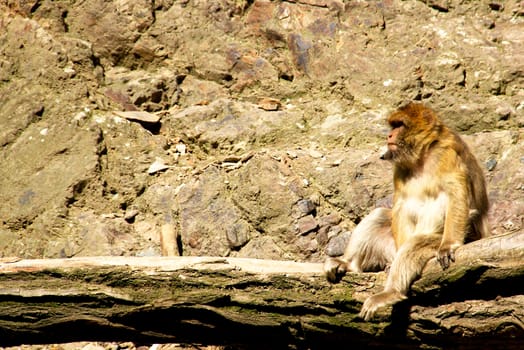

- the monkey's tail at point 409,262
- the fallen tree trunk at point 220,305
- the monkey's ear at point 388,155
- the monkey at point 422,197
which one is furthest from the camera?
the monkey's ear at point 388,155

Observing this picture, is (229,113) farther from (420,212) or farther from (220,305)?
(220,305)

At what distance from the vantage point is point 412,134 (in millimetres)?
7355

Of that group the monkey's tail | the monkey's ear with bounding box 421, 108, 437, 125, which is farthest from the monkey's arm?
the monkey's ear with bounding box 421, 108, 437, 125

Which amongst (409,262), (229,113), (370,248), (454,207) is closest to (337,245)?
(370,248)

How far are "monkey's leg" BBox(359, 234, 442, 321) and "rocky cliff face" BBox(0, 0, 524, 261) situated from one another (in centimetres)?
247

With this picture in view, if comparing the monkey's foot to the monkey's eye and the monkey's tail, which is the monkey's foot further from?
the monkey's eye

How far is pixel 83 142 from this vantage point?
979 centimetres

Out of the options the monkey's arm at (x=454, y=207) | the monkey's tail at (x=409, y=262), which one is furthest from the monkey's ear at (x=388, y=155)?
the monkey's tail at (x=409, y=262)

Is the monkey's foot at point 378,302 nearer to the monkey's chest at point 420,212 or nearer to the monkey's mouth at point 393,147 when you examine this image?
the monkey's chest at point 420,212

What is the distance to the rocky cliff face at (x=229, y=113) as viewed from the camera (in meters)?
9.05

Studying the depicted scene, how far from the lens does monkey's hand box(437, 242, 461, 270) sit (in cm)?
591

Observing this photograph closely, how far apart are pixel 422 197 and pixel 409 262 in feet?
3.97

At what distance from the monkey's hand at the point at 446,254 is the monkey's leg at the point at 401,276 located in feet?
0.59

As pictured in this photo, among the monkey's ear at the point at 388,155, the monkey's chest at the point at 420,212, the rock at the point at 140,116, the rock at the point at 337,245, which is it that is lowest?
the rock at the point at 337,245
